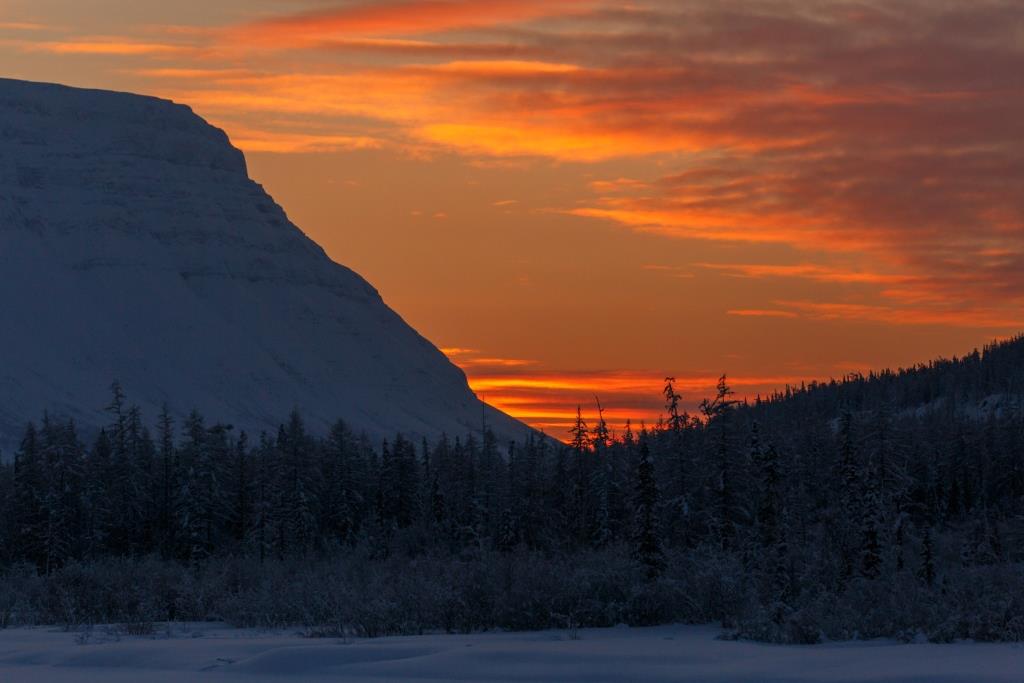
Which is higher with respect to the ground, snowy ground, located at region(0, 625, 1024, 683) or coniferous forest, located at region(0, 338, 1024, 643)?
coniferous forest, located at region(0, 338, 1024, 643)

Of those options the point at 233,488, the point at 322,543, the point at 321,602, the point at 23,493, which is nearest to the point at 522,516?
the point at 322,543

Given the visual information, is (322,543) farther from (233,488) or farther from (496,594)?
(496,594)

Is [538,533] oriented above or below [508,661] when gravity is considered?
above

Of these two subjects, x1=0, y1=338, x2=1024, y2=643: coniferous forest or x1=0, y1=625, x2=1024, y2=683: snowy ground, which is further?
x1=0, y1=338, x2=1024, y2=643: coniferous forest

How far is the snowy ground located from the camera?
19188 mm

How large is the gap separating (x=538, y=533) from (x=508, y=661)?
46294mm

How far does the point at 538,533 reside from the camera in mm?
67188

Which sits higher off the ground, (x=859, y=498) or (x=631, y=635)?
(x=859, y=498)

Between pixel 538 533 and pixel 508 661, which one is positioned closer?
pixel 508 661

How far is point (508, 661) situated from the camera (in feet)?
69.3

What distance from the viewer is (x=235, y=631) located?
101 feet

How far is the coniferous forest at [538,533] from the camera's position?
29703 millimetres

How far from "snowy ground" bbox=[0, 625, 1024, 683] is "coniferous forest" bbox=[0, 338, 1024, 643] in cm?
266

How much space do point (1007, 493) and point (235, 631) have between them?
77.5 metres
